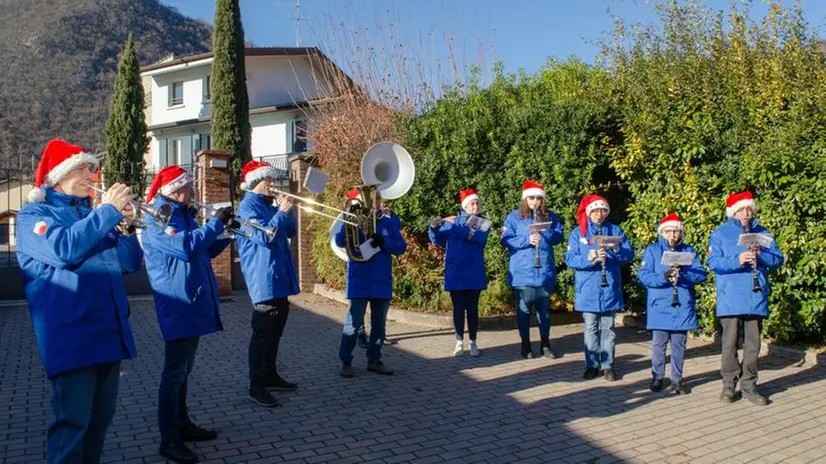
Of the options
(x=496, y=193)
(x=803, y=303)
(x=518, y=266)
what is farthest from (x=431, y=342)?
(x=803, y=303)

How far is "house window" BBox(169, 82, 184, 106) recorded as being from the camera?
3643 cm

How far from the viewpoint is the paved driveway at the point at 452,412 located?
16.1 feet

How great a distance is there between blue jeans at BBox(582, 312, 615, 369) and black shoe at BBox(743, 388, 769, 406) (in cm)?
127

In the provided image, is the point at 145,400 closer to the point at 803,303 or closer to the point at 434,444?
the point at 434,444

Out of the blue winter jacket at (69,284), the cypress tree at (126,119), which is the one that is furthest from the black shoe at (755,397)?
the cypress tree at (126,119)

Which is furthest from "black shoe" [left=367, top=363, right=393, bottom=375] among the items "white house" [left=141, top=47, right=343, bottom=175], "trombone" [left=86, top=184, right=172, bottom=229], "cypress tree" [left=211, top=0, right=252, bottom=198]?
"white house" [left=141, top=47, right=343, bottom=175]

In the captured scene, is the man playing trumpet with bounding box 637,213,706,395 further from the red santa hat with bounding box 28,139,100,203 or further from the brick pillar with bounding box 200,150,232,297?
the brick pillar with bounding box 200,150,232,297

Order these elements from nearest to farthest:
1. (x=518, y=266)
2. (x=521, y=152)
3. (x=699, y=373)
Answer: (x=699, y=373) < (x=518, y=266) < (x=521, y=152)

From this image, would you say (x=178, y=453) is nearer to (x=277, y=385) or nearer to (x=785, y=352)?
(x=277, y=385)

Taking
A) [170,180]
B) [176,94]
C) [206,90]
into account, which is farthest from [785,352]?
[176,94]

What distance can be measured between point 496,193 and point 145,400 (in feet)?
18.8

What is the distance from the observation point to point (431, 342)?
8812 mm

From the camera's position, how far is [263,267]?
232 inches

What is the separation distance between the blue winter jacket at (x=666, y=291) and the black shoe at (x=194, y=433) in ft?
13.6
